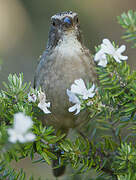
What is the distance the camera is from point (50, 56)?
8.37ft

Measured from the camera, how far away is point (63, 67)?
2436 mm

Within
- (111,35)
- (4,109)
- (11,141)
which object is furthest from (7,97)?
(111,35)

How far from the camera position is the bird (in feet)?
7.97

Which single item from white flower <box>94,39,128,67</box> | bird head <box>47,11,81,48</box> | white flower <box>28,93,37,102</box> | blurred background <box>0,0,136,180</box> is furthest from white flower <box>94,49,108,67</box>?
blurred background <box>0,0,136,180</box>

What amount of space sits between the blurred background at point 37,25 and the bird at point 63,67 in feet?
5.51

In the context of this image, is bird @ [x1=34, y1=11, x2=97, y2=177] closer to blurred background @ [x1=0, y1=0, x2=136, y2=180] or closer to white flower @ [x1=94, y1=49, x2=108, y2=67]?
white flower @ [x1=94, y1=49, x2=108, y2=67]

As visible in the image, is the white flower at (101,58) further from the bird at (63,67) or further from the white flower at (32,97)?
the bird at (63,67)

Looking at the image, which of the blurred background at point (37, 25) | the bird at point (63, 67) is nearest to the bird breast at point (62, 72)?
the bird at point (63, 67)

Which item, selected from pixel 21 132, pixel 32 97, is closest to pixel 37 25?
pixel 32 97

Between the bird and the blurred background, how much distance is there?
5.51 ft

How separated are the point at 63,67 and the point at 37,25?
2.34 meters

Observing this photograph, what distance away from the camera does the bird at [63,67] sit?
7.97 feet

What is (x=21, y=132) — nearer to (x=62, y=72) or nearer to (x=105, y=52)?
(x=105, y=52)

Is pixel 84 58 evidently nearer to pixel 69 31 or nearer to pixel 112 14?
pixel 69 31
